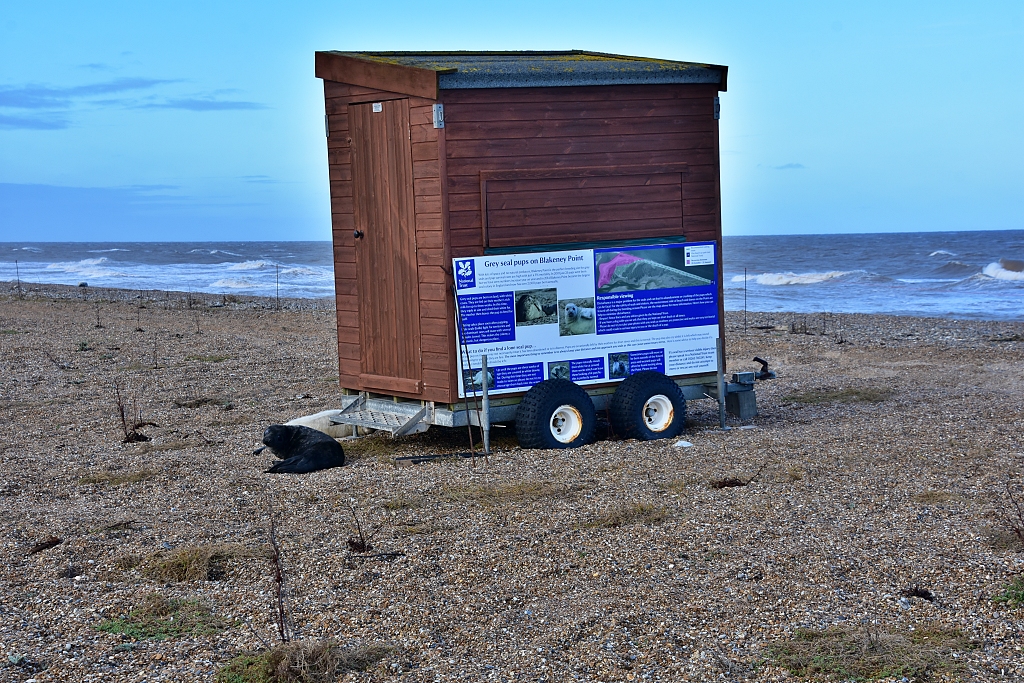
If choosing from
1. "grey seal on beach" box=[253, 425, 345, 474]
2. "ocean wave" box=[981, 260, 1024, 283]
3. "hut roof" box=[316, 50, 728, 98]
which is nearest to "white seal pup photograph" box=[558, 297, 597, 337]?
"hut roof" box=[316, 50, 728, 98]

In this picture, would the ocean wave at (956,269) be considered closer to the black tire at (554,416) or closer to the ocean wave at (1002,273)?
the ocean wave at (1002,273)

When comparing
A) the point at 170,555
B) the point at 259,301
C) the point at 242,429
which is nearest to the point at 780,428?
the point at 242,429

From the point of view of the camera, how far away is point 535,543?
6.38m

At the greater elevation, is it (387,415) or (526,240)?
(526,240)

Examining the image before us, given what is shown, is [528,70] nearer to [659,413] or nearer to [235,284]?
[659,413]

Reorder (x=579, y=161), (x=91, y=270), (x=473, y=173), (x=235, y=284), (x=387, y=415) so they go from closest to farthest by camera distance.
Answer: (x=473, y=173) → (x=579, y=161) → (x=387, y=415) → (x=235, y=284) → (x=91, y=270)

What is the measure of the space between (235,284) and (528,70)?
3760cm

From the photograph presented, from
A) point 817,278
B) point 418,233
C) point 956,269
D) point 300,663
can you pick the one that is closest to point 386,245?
point 418,233

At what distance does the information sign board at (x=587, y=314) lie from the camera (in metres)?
9.24

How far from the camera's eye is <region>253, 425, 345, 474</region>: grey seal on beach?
883 centimetres

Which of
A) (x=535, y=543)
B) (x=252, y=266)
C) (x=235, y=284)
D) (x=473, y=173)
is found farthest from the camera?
(x=252, y=266)

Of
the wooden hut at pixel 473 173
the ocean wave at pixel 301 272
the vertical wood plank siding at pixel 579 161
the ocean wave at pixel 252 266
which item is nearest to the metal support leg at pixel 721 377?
the wooden hut at pixel 473 173

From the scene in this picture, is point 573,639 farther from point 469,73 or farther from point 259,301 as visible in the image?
point 259,301

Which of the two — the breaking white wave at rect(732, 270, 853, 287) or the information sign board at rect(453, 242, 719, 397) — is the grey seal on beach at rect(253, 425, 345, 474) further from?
the breaking white wave at rect(732, 270, 853, 287)
